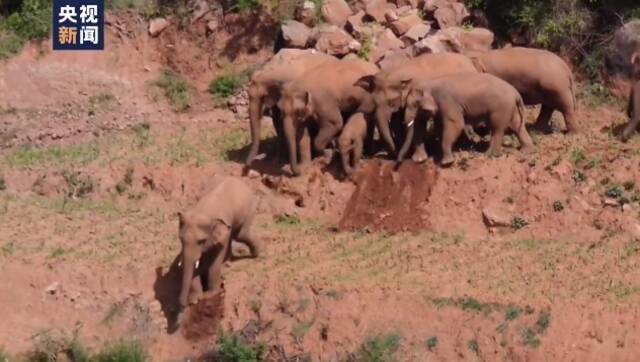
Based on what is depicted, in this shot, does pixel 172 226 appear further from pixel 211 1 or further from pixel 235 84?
pixel 211 1

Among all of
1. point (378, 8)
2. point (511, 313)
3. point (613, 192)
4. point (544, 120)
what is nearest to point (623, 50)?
point (544, 120)

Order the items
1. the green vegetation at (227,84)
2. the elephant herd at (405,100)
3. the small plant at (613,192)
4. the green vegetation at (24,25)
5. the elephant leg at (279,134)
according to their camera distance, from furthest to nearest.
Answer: the green vegetation at (24,25) < the green vegetation at (227,84) < the elephant leg at (279,134) < the elephant herd at (405,100) < the small plant at (613,192)

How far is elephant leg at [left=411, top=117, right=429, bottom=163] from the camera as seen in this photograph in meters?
21.5

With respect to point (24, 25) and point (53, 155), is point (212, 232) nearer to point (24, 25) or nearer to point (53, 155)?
point (53, 155)

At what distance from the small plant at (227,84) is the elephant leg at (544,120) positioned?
20.2 ft

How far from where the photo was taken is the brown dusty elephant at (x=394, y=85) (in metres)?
21.8

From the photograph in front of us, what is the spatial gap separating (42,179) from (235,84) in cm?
493

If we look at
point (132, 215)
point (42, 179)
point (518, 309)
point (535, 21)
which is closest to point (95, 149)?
point (42, 179)

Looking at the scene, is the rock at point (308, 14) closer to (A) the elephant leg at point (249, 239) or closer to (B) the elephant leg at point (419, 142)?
(B) the elephant leg at point (419, 142)

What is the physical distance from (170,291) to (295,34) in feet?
26.2

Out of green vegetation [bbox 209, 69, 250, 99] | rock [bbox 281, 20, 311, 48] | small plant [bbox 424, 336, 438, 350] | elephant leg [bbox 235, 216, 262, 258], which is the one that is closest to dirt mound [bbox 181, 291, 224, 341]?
elephant leg [bbox 235, 216, 262, 258]

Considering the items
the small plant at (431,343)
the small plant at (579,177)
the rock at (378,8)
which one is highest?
the small plant at (579,177)

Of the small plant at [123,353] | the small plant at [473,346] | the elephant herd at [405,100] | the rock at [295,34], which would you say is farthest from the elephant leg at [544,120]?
the small plant at [123,353]

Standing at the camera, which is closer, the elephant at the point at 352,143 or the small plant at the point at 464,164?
the small plant at the point at 464,164
